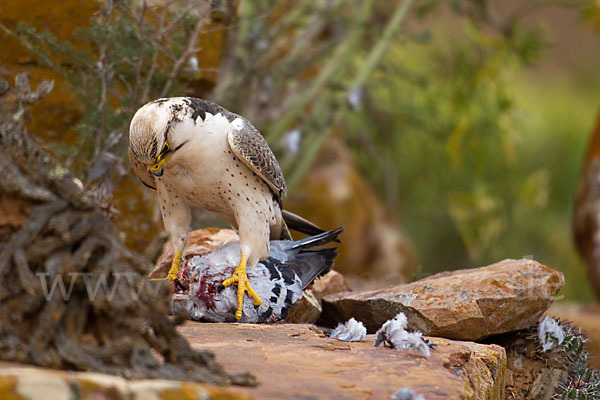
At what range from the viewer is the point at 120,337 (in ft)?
6.81

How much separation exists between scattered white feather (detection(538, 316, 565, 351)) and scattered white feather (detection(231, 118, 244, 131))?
1842mm

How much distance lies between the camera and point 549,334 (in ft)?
11.9

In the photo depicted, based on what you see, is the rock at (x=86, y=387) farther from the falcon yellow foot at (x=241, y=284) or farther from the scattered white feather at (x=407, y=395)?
the falcon yellow foot at (x=241, y=284)

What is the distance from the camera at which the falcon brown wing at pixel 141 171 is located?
141 inches

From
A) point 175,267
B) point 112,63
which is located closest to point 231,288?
point 175,267

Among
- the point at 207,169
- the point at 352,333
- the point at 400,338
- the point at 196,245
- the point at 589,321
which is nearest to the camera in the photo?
the point at 400,338

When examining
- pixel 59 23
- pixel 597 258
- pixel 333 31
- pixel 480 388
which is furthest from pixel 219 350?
pixel 333 31

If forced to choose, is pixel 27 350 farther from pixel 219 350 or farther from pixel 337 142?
pixel 337 142

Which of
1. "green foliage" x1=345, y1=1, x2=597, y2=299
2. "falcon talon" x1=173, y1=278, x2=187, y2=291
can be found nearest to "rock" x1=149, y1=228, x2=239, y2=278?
"falcon talon" x1=173, y1=278, x2=187, y2=291

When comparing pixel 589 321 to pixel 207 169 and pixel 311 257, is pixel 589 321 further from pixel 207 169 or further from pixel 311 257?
pixel 207 169

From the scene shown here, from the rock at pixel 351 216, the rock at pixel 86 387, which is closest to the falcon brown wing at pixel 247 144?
the rock at pixel 86 387

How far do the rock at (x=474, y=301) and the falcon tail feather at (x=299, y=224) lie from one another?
0.75 meters

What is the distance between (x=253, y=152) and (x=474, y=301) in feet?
4.28

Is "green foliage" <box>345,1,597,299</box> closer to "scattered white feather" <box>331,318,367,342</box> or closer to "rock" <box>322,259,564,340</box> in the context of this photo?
"rock" <box>322,259,564,340</box>
